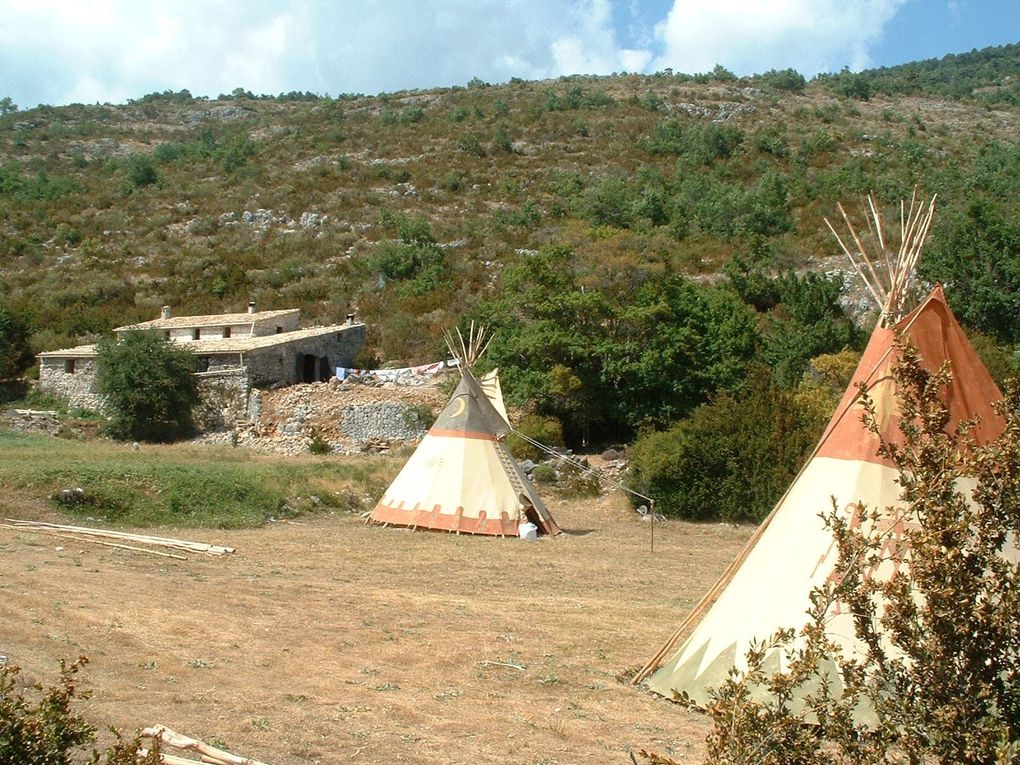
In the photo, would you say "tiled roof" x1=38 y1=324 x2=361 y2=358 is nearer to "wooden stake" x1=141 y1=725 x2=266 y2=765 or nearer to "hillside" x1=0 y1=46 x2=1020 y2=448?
"hillside" x1=0 y1=46 x2=1020 y2=448

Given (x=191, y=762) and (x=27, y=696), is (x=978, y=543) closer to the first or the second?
(x=191, y=762)

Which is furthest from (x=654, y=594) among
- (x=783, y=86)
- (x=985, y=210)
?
(x=783, y=86)

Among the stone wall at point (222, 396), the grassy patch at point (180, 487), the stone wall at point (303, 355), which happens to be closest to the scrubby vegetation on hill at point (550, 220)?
the stone wall at point (303, 355)

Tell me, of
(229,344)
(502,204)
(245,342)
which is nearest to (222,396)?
(229,344)

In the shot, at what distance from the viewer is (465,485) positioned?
17.6 m

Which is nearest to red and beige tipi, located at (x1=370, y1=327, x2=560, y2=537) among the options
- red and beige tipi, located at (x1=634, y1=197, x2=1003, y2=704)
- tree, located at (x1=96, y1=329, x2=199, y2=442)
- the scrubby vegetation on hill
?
the scrubby vegetation on hill

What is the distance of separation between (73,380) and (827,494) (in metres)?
30.2

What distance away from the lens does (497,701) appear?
751 centimetres

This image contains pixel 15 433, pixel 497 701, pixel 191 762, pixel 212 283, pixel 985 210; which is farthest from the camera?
pixel 212 283

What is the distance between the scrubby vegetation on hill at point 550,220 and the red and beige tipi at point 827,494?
14089 millimetres

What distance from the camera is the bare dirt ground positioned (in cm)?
661

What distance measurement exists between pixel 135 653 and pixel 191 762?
9.31 ft

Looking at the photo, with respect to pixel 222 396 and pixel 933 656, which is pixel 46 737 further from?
pixel 222 396

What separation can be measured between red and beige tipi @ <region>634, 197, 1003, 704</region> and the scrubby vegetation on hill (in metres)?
14.1
